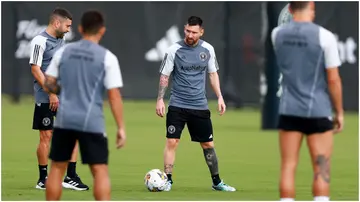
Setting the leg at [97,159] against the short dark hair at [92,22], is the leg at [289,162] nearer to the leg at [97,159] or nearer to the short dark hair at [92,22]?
the leg at [97,159]

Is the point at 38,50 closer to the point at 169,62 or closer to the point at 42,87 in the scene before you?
the point at 42,87

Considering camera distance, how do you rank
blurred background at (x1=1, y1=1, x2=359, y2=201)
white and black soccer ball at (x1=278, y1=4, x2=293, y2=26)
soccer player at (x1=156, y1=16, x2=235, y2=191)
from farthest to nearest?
blurred background at (x1=1, y1=1, x2=359, y2=201) < white and black soccer ball at (x1=278, y1=4, x2=293, y2=26) < soccer player at (x1=156, y1=16, x2=235, y2=191)

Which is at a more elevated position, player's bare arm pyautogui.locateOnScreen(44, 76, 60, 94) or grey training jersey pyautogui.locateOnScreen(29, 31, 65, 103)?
grey training jersey pyautogui.locateOnScreen(29, 31, 65, 103)

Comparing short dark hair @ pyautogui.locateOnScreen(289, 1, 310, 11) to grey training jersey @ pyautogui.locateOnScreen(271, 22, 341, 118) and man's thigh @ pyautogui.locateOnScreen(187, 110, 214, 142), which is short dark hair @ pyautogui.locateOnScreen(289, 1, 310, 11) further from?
man's thigh @ pyautogui.locateOnScreen(187, 110, 214, 142)

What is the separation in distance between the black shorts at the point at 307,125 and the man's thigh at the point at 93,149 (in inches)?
60.0

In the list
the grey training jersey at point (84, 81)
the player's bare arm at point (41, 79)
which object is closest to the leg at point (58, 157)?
the grey training jersey at point (84, 81)

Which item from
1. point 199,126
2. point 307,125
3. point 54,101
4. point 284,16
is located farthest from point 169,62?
point 284,16

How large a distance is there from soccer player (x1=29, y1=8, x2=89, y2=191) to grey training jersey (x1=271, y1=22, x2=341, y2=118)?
11.1 feet

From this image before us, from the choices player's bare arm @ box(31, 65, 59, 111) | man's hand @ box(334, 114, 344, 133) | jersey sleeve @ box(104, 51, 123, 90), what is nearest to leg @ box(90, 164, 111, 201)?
jersey sleeve @ box(104, 51, 123, 90)

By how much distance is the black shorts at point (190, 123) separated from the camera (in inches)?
530

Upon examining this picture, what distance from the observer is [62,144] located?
405 inches

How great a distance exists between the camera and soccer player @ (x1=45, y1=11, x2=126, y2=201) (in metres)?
9.97

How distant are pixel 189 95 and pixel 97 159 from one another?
3.50m

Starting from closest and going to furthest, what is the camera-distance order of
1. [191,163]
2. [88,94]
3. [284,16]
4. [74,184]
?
[88,94], [74,184], [191,163], [284,16]
